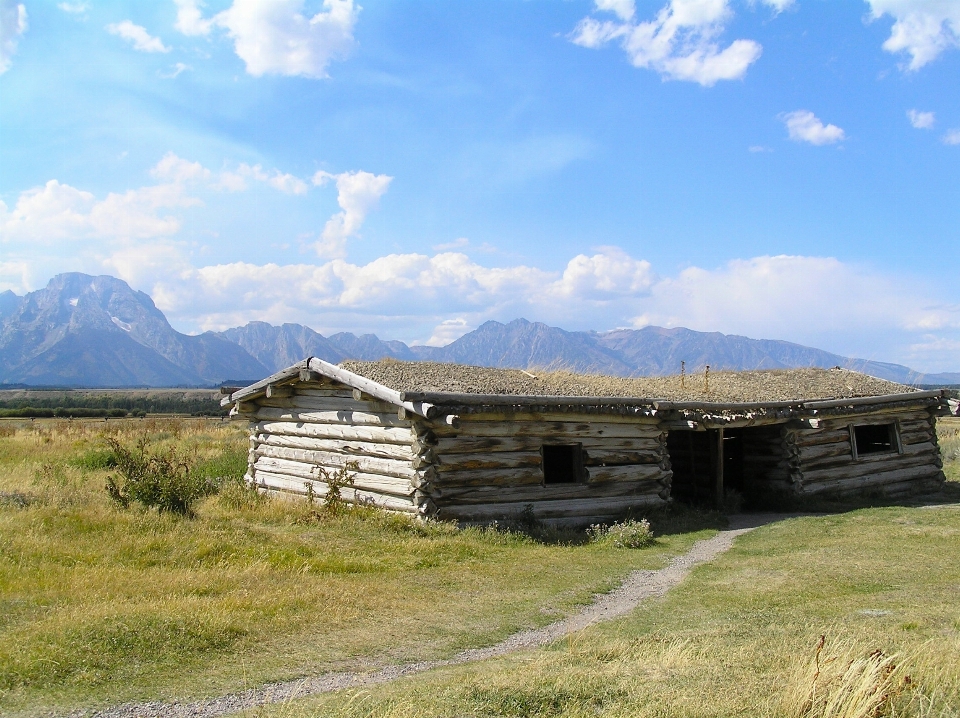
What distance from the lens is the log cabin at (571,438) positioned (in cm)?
1261

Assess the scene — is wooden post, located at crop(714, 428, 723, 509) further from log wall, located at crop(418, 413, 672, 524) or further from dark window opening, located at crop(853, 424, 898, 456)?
dark window opening, located at crop(853, 424, 898, 456)

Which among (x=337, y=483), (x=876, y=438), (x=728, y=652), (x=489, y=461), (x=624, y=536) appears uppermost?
(x=489, y=461)

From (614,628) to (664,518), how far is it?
24.1ft

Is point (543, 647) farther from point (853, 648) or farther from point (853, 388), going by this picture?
point (853, 388)

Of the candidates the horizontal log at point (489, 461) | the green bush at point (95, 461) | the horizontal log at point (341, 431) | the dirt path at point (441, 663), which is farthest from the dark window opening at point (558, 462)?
the green bush at point (95, 461)

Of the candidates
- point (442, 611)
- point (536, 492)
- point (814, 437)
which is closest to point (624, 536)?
point (536, 492)

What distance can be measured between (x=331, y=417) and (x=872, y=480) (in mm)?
13756

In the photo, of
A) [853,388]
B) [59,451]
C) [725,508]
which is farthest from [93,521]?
[853,388]

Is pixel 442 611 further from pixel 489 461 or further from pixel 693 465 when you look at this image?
pixel 693 465

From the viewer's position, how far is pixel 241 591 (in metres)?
8.02

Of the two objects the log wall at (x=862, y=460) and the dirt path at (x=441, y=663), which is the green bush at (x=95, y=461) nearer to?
the dirt path at (x=441, y=663)

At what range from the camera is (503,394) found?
1292 centimetres

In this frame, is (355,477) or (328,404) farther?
(328,404)

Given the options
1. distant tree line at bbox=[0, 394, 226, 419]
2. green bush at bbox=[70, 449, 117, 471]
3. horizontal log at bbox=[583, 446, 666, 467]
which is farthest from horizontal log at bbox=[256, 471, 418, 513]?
distant tree line at bbox=[0, 394, 226, 419]
